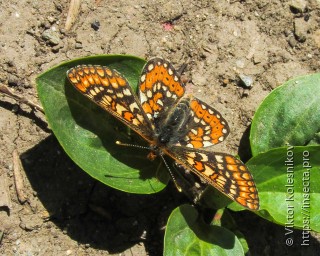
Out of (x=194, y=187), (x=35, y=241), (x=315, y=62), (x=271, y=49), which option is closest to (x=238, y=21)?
(x=271, y=49)

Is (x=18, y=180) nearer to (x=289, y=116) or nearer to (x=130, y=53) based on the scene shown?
(x=130, y=53)

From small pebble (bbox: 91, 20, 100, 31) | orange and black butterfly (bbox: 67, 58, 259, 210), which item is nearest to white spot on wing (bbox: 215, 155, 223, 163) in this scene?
orange and black butterfly (bbox: 67, 58, 259, 210)

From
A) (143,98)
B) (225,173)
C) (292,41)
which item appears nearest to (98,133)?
(143,98)

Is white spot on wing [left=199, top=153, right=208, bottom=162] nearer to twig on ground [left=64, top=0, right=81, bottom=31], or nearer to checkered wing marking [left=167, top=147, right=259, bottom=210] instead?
checkered wing marking [left=167, top=147, right=259, bottom=210]

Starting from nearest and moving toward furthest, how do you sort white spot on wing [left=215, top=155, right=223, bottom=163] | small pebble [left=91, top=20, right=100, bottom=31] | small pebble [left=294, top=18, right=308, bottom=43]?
white spot on wing [left=215, top=155, right=223, bottom=163] < small pebble [left=91, top=20, right=100, bottom=31] < small pebble [left=294, top=18, right=308, bottom=43]

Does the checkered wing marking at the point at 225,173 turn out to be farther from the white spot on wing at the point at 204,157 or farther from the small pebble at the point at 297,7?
the small pebble at the point at 297,7

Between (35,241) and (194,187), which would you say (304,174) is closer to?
(194,187)
